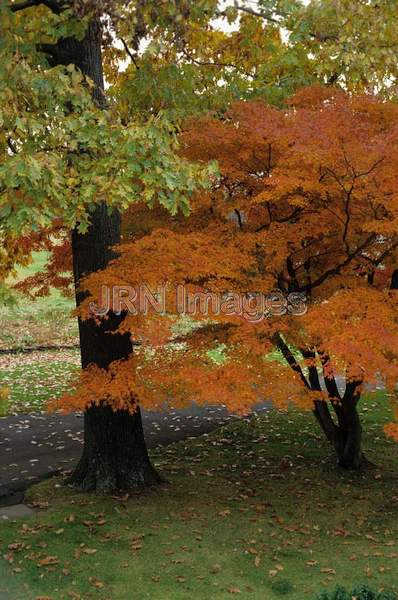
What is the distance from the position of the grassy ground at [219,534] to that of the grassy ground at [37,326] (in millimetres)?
14575

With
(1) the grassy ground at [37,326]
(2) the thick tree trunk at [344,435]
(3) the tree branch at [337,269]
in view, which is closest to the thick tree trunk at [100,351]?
(3) the tree branch at [337,269]

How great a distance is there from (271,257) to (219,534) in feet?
11.8

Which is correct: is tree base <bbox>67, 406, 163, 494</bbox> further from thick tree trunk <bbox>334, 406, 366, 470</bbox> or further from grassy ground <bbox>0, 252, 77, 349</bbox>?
grassy ground <bbox>0, 252, 77, 349</bbox>

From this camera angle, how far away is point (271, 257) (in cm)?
902

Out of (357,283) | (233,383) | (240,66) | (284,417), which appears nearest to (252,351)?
(233,383)

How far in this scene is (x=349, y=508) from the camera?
993cm

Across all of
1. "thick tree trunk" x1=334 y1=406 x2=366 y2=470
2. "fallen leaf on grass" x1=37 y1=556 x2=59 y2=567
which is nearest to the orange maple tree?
"fallen leaf on grass" x1=37 y1=556 x2=59 y2=567

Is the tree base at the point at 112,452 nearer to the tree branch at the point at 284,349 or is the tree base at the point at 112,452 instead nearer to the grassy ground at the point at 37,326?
the tree branch at the point at 284,349

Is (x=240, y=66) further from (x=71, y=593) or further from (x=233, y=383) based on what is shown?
(x=71, y=593)

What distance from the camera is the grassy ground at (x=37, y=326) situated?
2595 centimetres

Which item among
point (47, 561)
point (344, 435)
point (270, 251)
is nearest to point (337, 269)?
point (270, 251)

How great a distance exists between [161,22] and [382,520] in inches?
295

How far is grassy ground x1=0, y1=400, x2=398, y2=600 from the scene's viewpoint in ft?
24.3

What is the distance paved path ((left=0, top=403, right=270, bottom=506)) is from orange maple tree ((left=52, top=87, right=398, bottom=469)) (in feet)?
9.88
